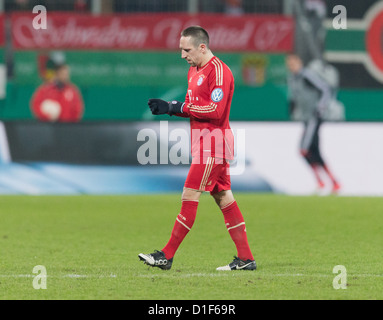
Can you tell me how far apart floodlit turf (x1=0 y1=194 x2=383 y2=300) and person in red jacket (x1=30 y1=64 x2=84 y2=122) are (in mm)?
7981

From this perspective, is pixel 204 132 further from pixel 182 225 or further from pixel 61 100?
pixel 61 100

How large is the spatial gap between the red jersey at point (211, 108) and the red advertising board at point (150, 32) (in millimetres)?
20422

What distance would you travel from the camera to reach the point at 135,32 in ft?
91.0

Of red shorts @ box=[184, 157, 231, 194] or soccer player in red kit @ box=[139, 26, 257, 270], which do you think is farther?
red shorts @ box=[184, 157, 231, 194]

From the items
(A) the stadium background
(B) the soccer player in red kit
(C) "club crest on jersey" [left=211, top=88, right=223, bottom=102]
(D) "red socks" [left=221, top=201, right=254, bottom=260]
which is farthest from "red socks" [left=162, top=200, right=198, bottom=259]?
(A) the stadium background

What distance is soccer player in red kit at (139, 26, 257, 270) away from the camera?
7.14m

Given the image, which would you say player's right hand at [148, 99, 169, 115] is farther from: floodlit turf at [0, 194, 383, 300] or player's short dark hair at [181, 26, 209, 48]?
floodlit turf at [0, 194, 383, 300]

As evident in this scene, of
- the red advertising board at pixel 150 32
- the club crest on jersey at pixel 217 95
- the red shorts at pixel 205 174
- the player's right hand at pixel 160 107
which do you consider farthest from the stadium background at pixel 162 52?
the club crest on jersey at pixel 217 95

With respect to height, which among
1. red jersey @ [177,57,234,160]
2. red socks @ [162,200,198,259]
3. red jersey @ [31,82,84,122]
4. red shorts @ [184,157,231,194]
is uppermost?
red jersey @ [31,82,84,122]

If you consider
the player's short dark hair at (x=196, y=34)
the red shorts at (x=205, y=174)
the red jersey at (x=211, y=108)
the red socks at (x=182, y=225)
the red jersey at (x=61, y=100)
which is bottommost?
the red socks at (x=182, y=225)

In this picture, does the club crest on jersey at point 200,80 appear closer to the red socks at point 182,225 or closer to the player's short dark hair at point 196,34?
the player's short dark hair at point 196,34

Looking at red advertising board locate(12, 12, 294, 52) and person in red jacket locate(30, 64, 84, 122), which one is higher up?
red advertising board locate(12, 12, 294, 52)

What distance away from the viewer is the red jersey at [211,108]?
7.10 metres
